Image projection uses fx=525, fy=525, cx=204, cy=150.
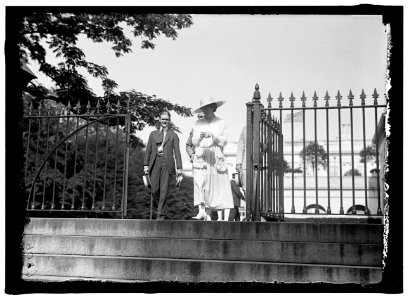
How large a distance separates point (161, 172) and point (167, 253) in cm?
239

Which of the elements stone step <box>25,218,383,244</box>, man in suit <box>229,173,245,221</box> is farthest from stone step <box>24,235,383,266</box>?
man in suit <box>229,173,245,221</box>

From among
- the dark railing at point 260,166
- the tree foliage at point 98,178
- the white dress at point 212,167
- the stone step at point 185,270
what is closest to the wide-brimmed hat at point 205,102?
the white dress at point 212,167

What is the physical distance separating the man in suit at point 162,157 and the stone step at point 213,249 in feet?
6.44

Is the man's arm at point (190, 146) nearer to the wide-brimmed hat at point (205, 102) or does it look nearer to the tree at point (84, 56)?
the wide-brimmed hat at point (205, 102)

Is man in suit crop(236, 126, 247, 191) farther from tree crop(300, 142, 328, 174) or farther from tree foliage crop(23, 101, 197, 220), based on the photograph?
tree foliage crop(23, 101, 197, 220)

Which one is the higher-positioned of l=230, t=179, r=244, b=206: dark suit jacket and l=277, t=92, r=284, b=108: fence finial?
l=277, t=92, r=284, b=108: fence finial

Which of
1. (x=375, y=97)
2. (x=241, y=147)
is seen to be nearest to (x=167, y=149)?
(x=241, y=147)

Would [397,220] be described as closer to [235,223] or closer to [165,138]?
[235,223]

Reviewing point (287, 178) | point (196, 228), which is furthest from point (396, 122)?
point (287, 178)

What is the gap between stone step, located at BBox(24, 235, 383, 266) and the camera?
20.5 feet

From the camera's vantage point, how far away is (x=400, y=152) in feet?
18.1

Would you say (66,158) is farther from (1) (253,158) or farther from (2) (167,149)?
(1) (253,158)

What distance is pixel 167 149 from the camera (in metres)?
9.04

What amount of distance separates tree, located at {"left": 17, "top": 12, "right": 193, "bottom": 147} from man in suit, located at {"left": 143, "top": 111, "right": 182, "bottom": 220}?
77.7 inches
